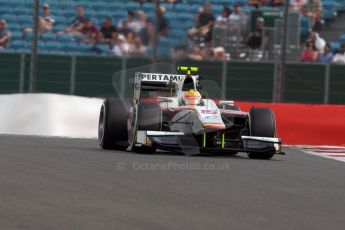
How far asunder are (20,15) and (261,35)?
→ 6.07m

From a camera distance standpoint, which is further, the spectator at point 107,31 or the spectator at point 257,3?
the spectator at point 257,3

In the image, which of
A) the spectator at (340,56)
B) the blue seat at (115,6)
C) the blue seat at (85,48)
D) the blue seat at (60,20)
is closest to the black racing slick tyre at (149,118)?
the spectator at (340,56)

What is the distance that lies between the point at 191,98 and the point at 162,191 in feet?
15.8

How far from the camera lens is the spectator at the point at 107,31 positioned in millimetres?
22172

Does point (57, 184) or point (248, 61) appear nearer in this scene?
point (57, 184)

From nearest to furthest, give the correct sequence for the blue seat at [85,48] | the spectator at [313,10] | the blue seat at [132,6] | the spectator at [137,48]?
the spectator at [137,48], the spectator at [313,10], the blue seat at [85,48], the blue seat at [132,6]

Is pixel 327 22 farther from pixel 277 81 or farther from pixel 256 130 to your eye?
pixel 256 130

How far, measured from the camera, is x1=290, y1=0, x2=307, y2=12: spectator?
68.7 feet

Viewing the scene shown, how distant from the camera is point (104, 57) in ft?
66.0

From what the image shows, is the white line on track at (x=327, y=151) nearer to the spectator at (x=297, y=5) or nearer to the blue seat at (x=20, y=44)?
the spectator at (x=297, y=5)

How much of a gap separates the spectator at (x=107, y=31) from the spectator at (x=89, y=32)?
145 millimetres

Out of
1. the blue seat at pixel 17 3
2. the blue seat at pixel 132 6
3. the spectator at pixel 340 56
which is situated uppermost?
the blue seat at pixel 132 6

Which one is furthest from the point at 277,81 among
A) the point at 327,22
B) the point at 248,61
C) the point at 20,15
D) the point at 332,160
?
the point at 20,15

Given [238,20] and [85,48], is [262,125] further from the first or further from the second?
[85,48]
